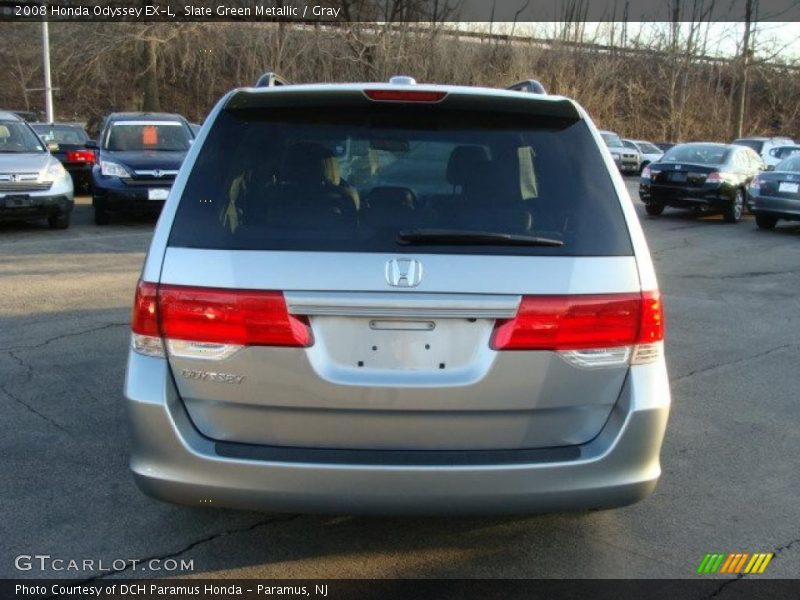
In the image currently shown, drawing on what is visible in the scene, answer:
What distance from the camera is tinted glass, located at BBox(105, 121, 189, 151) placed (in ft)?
49.2

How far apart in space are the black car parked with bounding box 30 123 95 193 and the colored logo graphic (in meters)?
16.8

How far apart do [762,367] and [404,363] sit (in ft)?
15.3

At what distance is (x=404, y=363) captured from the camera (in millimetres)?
2961

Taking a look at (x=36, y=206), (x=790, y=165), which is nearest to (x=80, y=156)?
(x=36, y=206)

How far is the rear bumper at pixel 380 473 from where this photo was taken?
9.76 feet

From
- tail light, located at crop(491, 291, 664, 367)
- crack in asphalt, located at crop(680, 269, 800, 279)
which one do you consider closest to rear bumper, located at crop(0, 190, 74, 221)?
crack in asphalt, located at crop(680, 269, 800, 279)

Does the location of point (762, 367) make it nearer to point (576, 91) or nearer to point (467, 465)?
point (467, 465)

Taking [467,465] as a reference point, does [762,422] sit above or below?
below

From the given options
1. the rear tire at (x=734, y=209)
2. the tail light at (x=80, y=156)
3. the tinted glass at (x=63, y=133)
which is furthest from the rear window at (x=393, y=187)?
the tinted glass at (x=63, y=133)

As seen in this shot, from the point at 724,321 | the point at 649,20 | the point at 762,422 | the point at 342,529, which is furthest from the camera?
the point at 649,20

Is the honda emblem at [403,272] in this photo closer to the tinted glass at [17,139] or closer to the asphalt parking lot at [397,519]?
the asphalt parking lot at [397,519]

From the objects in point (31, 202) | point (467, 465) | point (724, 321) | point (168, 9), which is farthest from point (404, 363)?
point (168, 9)

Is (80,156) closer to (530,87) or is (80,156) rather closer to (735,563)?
(530,87)

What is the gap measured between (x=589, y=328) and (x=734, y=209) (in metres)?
15.9
